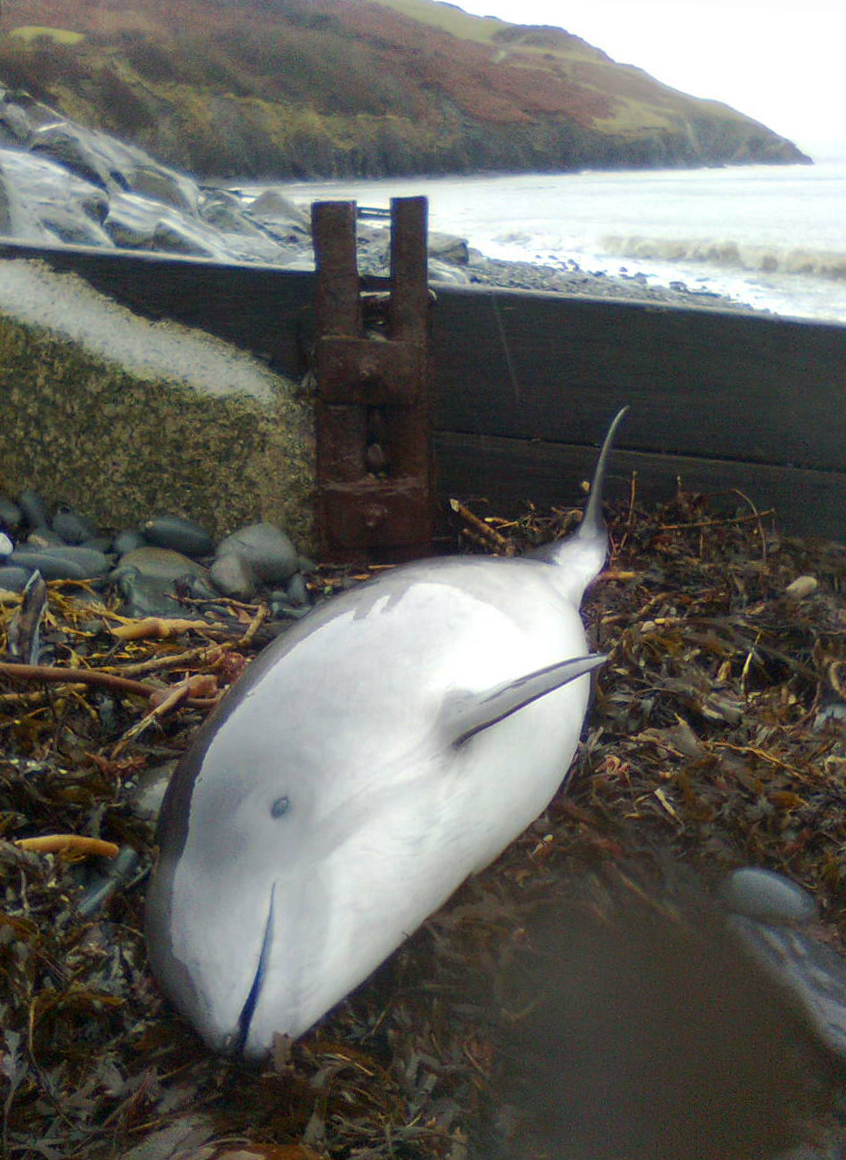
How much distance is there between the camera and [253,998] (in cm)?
122

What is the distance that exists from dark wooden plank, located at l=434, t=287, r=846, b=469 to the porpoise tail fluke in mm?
145

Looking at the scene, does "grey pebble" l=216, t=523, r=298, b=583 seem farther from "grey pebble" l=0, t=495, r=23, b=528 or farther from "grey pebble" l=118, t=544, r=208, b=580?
"grey pebble" l=0, t=495, r=23, b=528

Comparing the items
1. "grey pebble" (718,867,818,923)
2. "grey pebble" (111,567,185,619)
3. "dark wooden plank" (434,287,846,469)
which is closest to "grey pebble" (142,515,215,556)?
"grey pebble" (111,567,185,619)

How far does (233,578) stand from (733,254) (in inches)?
129

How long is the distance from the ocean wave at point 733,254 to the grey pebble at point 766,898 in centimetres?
312

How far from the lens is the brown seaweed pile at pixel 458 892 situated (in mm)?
1204

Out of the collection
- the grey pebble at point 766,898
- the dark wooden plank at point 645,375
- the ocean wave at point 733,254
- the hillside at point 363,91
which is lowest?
the grey pebble at point 766,898

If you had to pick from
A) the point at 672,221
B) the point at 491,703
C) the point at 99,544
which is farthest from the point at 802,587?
the point at 672,221

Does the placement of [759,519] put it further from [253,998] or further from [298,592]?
[253,998]

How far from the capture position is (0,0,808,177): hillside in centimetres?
412

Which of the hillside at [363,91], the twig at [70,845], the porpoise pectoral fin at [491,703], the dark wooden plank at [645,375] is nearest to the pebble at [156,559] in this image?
the dark wooden plank at [645,375]

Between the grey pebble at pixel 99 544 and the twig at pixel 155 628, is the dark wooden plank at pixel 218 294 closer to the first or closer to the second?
the grey pebble at pixel 99 544

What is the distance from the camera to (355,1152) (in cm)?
117

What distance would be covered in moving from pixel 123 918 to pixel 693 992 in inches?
35.0
